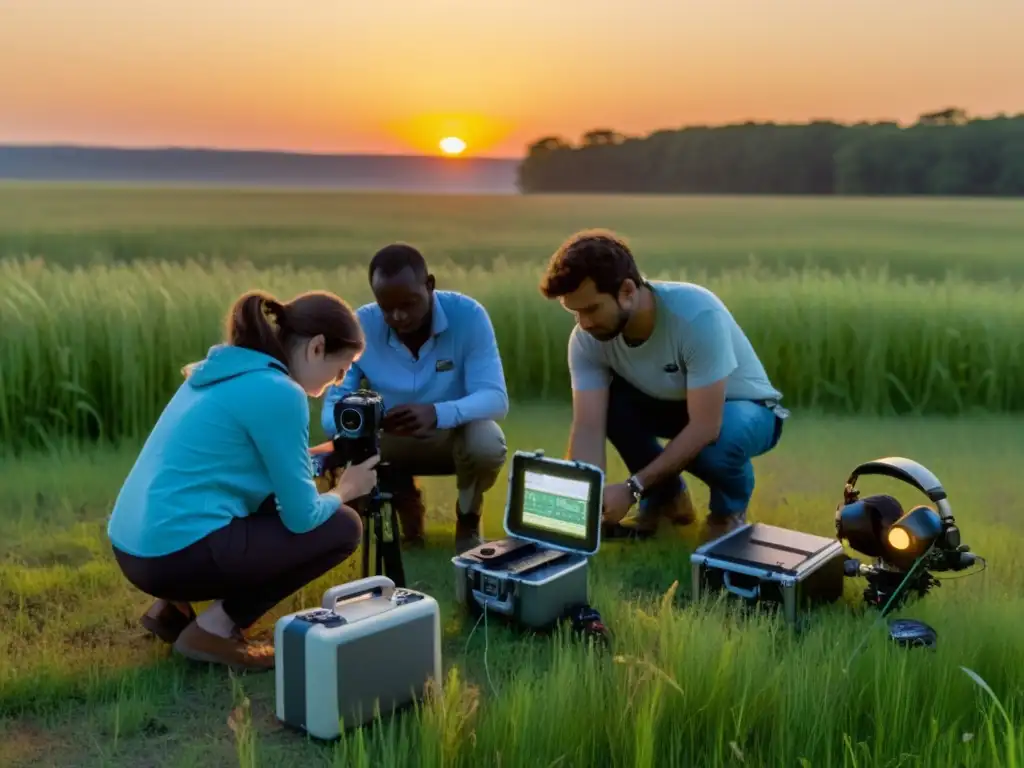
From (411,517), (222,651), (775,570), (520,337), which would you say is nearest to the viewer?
(222,651)

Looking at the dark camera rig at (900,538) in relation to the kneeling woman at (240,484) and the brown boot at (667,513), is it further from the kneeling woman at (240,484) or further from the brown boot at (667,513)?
the kneeling woman at (240,484)

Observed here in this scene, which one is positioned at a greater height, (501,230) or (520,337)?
(501,230)

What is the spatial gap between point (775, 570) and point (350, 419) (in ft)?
4.68

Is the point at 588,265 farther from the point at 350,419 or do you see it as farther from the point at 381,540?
the point at 381,540

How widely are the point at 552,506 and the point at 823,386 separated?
4189 mm

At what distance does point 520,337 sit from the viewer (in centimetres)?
686

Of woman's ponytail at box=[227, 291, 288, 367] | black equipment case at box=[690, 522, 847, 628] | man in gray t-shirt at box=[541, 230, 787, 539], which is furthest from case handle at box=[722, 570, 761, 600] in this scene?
woman's ponytail at box=[227, 291, 288, 367]

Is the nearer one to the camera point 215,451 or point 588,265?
point 215,451

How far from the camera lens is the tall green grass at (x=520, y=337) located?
18.6 feet

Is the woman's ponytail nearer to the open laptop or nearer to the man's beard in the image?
the open laptop

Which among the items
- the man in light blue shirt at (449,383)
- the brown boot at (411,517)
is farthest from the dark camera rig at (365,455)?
the brown boot at (411,517)

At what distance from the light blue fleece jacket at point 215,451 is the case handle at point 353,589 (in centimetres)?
30

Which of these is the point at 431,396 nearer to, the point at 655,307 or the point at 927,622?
the point at 655,307

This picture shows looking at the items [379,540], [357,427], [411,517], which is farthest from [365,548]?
[411,517]
